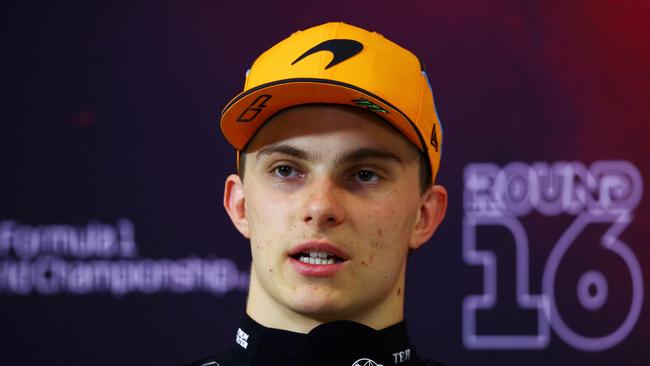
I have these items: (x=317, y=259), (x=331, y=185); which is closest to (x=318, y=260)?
(x=317, y=259)

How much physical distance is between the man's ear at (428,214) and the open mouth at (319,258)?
0.18 m

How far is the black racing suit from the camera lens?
4.57 ft

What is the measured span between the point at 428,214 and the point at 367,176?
0.19m

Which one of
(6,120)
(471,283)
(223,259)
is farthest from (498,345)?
(6,120)

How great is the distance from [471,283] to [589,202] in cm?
41

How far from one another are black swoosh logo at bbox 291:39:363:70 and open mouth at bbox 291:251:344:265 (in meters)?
0.29

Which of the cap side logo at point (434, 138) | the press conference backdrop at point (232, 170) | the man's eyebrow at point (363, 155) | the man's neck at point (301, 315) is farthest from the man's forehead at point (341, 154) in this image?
the press conference backdrop at point (232, 170)

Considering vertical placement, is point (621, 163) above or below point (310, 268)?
above

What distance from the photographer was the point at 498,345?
294 cm

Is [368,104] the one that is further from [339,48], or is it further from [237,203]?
[237,203]

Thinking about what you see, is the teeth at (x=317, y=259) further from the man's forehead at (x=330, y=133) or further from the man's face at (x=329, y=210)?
the man's forehead at (x=330, y=133)

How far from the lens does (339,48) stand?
5.07 ft

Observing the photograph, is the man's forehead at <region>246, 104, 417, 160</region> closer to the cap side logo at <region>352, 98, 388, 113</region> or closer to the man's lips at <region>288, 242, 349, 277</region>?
the cap side logo at <region>352, 98, 388, 113</region>

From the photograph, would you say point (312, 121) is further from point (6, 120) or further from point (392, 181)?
point (6, 120)
